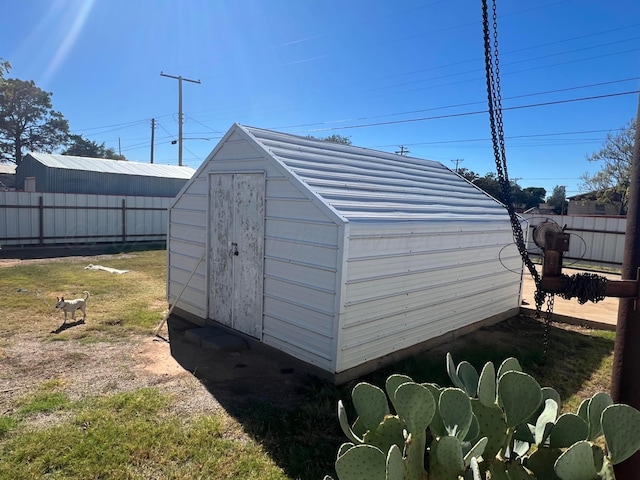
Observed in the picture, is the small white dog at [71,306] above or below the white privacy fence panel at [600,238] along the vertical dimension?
below

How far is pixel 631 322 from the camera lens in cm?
213

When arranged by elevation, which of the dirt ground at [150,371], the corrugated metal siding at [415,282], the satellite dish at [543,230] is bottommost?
the dirt ground at [150,371]

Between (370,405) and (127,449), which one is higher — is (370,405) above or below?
above

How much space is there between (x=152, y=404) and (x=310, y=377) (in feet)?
5.64

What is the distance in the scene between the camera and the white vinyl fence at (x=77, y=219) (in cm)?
1470

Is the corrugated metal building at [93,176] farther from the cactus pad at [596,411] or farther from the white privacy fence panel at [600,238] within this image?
the cactus pad at [596,411]

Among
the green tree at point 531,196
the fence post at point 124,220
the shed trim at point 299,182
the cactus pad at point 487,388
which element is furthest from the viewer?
the green tree at point 531,196

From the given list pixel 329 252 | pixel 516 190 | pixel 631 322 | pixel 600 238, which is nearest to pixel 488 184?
pixel 516 190

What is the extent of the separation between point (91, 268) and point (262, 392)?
9132mm

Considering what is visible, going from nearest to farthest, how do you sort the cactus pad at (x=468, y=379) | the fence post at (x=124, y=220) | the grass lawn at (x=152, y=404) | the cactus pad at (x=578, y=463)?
1. the cactus pad at (x=578, y=463)
2. the cactus pad at (x=468, y=379)
3. the grass lawn at (x=152, y=404)
4. the fence post at (x=124, y=220)

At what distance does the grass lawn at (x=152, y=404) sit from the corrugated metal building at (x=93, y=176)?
50.6ft

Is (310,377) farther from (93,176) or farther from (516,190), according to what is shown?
(516,190)

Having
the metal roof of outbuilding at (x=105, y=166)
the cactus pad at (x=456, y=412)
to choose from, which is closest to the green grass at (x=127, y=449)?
the cactus pad at (x=456, y=412)

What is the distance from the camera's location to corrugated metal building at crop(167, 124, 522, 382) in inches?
192
